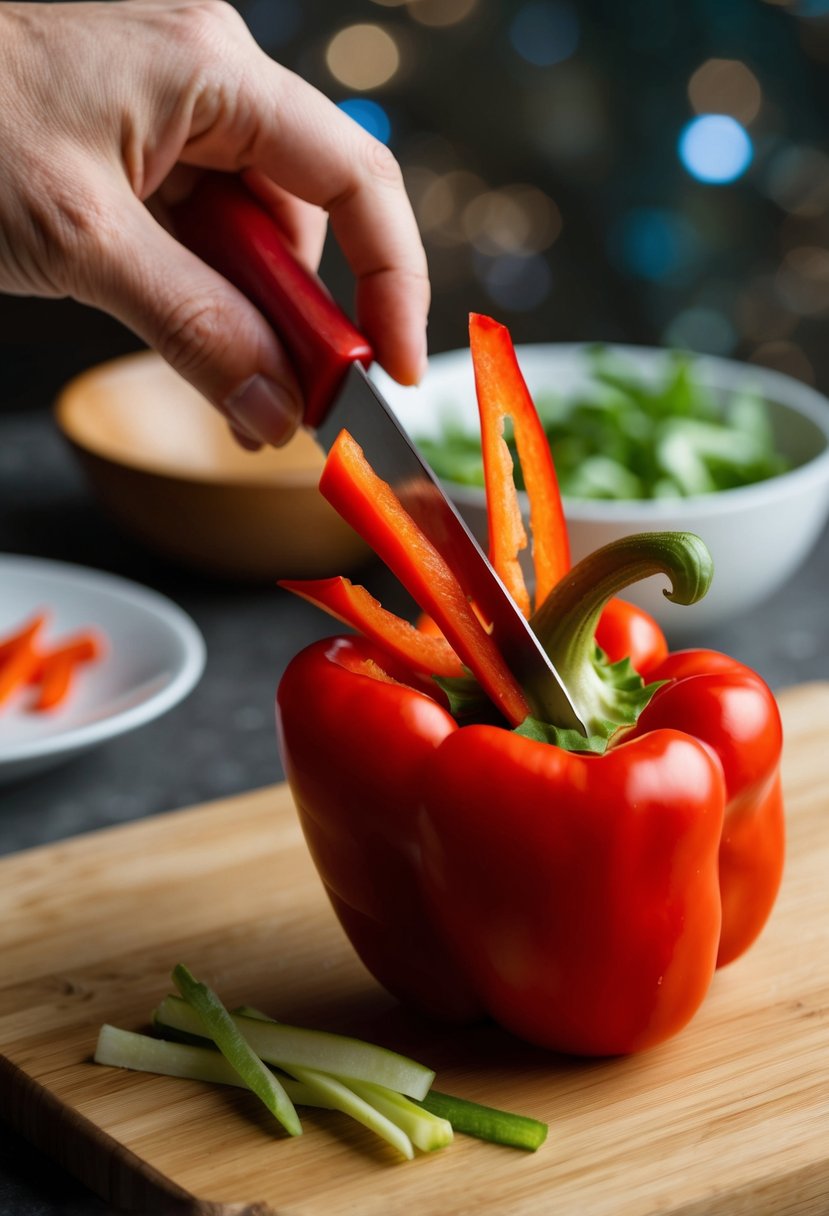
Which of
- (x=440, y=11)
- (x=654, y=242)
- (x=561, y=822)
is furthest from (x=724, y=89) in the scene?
(x=561, y=822)

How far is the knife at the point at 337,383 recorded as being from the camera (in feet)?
3.92

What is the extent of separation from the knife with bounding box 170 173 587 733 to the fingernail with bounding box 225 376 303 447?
0.02 metres

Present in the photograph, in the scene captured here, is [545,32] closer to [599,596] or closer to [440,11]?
[440,11]

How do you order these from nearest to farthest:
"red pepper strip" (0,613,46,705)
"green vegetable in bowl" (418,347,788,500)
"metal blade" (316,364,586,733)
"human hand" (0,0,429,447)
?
"metal blade" (316,364,586,733) → "human hand" (0,0,429,447) → "red pepper strip" (0,613,46,705) → "green vegetable in bowl" (418,347,788,500)

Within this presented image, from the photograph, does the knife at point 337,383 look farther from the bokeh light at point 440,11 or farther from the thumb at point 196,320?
the bokeh light at point 440,11

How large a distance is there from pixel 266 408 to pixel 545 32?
7.30 feet

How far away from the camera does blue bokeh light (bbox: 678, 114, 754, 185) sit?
3375 millimetres

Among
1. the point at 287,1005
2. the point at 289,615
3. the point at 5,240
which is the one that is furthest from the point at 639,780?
the point at 289,615

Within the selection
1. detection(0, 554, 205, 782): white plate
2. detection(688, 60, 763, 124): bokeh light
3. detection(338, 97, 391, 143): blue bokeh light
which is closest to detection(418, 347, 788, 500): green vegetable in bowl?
detection(0, 554, 205, 782): white plate

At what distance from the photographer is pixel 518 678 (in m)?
1.20

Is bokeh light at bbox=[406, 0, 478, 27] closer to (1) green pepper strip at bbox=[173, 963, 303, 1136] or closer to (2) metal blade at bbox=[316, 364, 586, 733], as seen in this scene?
(2) metal blade at bbox=[316, 364, 586, 733]

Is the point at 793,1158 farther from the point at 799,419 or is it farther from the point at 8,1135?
the point at 799,419

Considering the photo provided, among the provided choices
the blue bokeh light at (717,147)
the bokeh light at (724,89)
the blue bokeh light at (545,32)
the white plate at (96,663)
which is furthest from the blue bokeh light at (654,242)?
the white plate at (96,663)

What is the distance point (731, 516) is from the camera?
197 centimetres
